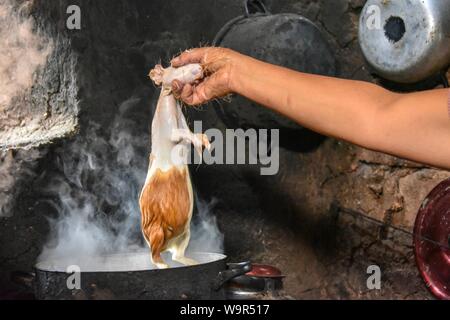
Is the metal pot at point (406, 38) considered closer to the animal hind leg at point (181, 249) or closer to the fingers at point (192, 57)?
the fingers at point (192, 57)

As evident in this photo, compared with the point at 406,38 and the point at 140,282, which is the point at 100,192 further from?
the point at 406,38

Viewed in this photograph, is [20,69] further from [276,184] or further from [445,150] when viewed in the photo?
[445,150]

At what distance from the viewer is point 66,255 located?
290cm

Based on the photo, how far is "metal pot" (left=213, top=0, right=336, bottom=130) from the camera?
3100 millimetres

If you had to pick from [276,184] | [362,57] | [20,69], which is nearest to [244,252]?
[276,184]

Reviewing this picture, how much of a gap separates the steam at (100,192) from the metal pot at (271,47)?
46cm

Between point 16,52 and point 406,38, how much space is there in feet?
5.13

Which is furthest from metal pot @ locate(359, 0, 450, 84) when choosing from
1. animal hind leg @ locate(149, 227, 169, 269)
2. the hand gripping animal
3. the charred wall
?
animal hind leg @ locate(149, 227, 169, 269)

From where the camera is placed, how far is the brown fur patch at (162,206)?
2.43 meters

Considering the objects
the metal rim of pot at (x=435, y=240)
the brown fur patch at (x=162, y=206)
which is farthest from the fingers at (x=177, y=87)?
the metal rim of pot at (x=435, y=240)

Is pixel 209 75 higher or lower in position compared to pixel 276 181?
higher

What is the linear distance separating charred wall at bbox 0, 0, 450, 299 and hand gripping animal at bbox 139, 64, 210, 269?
0.57 meters

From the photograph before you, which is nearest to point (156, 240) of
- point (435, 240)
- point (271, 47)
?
point (271, 47)

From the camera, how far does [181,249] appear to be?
258cm
